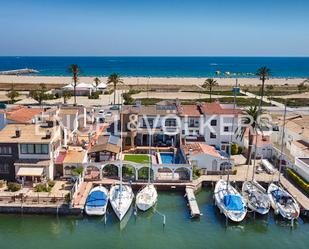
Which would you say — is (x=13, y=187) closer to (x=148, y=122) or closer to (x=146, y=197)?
(x=146, y=197)

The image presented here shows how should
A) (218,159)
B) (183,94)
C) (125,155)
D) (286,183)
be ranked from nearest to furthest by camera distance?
(286,183) → (218,159) → (125,155) → (183,94)

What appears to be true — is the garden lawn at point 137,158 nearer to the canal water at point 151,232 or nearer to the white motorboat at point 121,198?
the white motorboat at point 121,198

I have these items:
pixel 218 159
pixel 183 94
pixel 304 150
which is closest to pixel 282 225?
pixel 218 159

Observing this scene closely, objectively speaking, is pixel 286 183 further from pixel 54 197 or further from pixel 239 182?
pixel 54 197

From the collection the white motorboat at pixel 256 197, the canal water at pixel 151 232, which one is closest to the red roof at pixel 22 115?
the canal water at pixel 151 232

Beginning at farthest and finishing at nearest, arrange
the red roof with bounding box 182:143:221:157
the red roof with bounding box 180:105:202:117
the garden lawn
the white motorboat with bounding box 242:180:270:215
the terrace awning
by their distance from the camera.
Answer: the red roof with bounding box 180:105:202:117, the garden lawn, the red roof with bounding box 182:143:221:157, the terrace awning, the white motorboat with bounding box 242:180:270:215

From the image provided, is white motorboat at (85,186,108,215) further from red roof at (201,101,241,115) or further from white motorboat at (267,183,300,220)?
red roof at (201,101,241,115)

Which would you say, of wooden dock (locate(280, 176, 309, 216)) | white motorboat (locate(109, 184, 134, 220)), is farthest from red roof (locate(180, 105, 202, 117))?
white motorboat (locate(109, 184, 134, 220))
